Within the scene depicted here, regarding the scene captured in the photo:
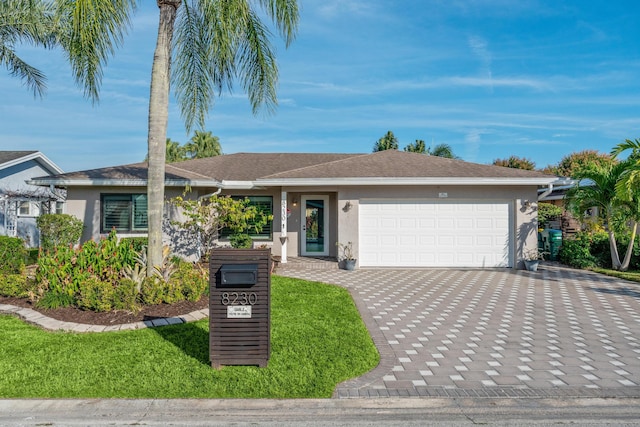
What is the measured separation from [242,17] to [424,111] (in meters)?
17.1

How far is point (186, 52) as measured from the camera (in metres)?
8.95

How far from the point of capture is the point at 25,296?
24.1 feet

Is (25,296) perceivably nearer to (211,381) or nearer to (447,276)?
(211,381)

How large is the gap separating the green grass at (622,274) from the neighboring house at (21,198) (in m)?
21.5

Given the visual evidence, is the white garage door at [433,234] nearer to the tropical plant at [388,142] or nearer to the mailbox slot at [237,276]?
the mailbox slot at [237,276]

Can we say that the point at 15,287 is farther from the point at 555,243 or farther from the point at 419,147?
the point at 419,147

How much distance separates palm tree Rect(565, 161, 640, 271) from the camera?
38.0ft

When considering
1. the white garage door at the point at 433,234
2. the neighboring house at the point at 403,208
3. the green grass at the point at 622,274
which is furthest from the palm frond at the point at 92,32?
the green grass at the point at 622,274

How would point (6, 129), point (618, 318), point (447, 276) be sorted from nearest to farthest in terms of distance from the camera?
point (618, 318)
point (447, 276)
point (6, 129)

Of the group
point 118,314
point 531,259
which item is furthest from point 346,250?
point 118,314

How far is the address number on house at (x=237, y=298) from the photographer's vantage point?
4.32m

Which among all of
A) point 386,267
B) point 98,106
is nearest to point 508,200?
point 386,267

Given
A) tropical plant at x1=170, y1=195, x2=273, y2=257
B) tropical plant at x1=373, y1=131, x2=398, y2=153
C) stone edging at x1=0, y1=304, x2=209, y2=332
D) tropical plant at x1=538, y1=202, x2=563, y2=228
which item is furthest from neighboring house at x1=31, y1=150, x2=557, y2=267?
tropical plant at x1=373, y1=131, x2=398, y2=153

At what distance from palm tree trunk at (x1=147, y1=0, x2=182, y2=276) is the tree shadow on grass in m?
1.74
